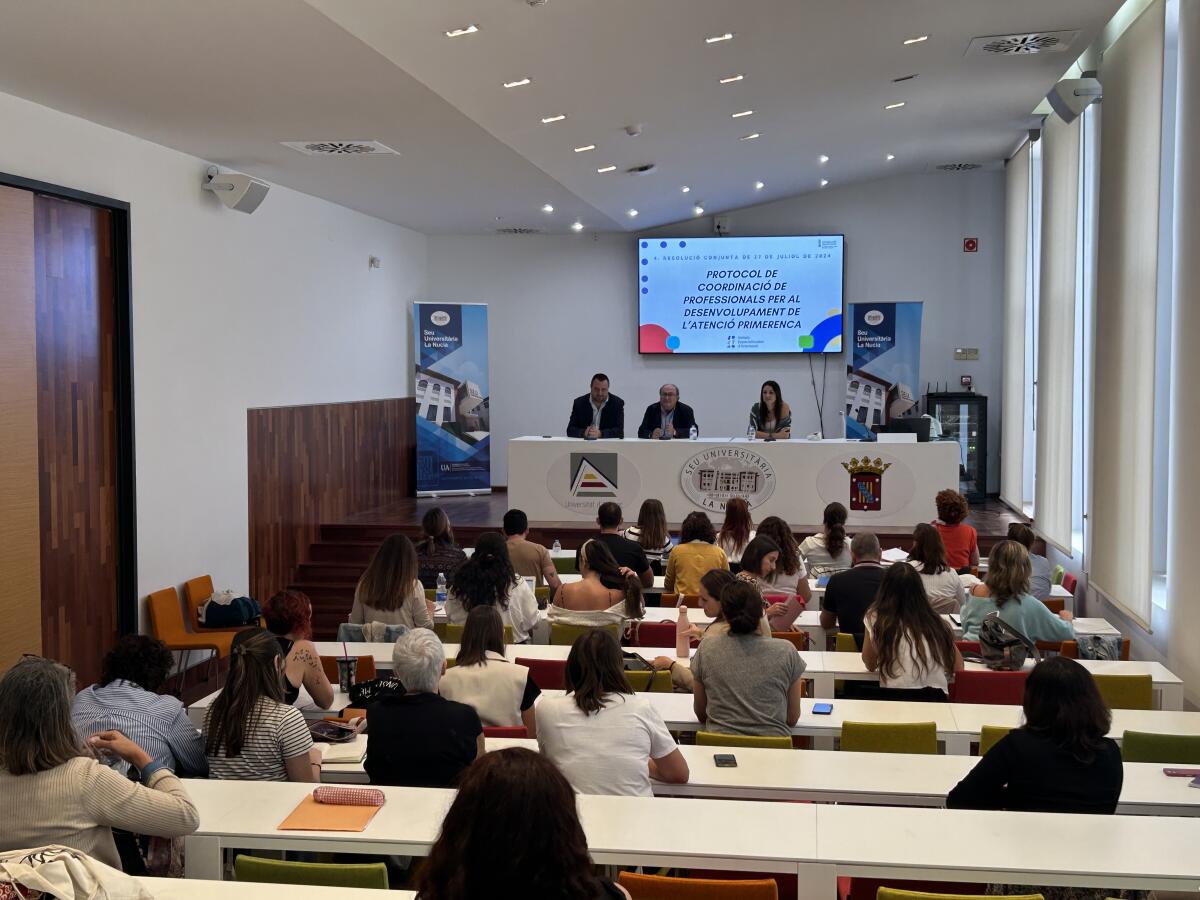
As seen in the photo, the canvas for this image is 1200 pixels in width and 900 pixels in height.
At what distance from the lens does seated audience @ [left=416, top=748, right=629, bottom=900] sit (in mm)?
1938

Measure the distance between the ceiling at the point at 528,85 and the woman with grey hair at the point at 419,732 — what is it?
3.11 metres

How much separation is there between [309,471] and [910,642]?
7.56 meters

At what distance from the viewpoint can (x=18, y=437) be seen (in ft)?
23.0

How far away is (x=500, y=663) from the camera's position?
15.0 feet

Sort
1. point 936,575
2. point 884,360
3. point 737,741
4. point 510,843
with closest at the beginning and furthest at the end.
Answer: point 510,843 → point 737,741 → point 936,575 → point 884,360

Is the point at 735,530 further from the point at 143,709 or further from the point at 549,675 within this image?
the point at 143,709

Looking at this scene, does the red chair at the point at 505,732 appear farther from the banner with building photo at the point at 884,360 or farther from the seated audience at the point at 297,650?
the banner with building photo at the point at 884,360

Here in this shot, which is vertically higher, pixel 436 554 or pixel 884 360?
pixel 884 360

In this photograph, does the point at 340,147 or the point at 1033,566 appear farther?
the point at 340,147

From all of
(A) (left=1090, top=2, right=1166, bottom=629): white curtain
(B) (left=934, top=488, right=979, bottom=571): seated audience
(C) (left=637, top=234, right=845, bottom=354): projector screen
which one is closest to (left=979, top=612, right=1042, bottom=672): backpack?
(A) (left=1090, top=2, right=1166, bottom=629): white curtain

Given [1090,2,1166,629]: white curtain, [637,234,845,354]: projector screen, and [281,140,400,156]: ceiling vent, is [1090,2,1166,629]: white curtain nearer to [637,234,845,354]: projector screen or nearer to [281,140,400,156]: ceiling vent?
[281,140,400,156]: ceiling vent

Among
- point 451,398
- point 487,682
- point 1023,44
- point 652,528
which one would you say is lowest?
point 487,682

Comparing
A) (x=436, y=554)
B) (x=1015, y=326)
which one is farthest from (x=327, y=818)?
(x=1015, y=326)

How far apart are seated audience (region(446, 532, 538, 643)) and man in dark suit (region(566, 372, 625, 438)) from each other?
490 centimetres
